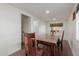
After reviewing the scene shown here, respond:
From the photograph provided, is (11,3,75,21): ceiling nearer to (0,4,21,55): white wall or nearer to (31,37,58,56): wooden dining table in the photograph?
(0,4,21,55): white wall

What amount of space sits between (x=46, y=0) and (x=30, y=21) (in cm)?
429

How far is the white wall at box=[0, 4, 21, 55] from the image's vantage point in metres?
2.95

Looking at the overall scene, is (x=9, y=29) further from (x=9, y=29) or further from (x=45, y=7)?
(x=45, y=7)

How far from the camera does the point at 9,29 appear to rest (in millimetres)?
3271

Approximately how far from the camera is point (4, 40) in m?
3.02

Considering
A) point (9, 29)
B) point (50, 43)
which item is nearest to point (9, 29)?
point (9, 29)

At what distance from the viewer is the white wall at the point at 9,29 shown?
9.68ft

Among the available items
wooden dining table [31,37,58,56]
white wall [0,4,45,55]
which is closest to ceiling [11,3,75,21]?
white wall [0,4,45,55]

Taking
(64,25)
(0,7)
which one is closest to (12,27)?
(0,7)

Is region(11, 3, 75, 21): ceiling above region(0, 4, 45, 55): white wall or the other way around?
above

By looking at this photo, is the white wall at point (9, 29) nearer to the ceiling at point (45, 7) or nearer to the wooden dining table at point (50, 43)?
the ceiling at point (45, 7)

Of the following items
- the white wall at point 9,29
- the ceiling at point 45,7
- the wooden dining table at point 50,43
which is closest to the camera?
the wooden dining table at point 50,43

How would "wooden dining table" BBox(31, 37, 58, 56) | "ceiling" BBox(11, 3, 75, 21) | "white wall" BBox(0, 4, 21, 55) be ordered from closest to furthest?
"wooden dining table" BBox(31, 37, 58, 56) < "white wall" BBox(0, 4, 21, 55) < "ceiling" BBox(11, 3, 75, 21)

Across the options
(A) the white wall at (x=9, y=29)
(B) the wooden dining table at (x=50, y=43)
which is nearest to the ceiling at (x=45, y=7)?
(A) the white wall at (x=9, y=29)
